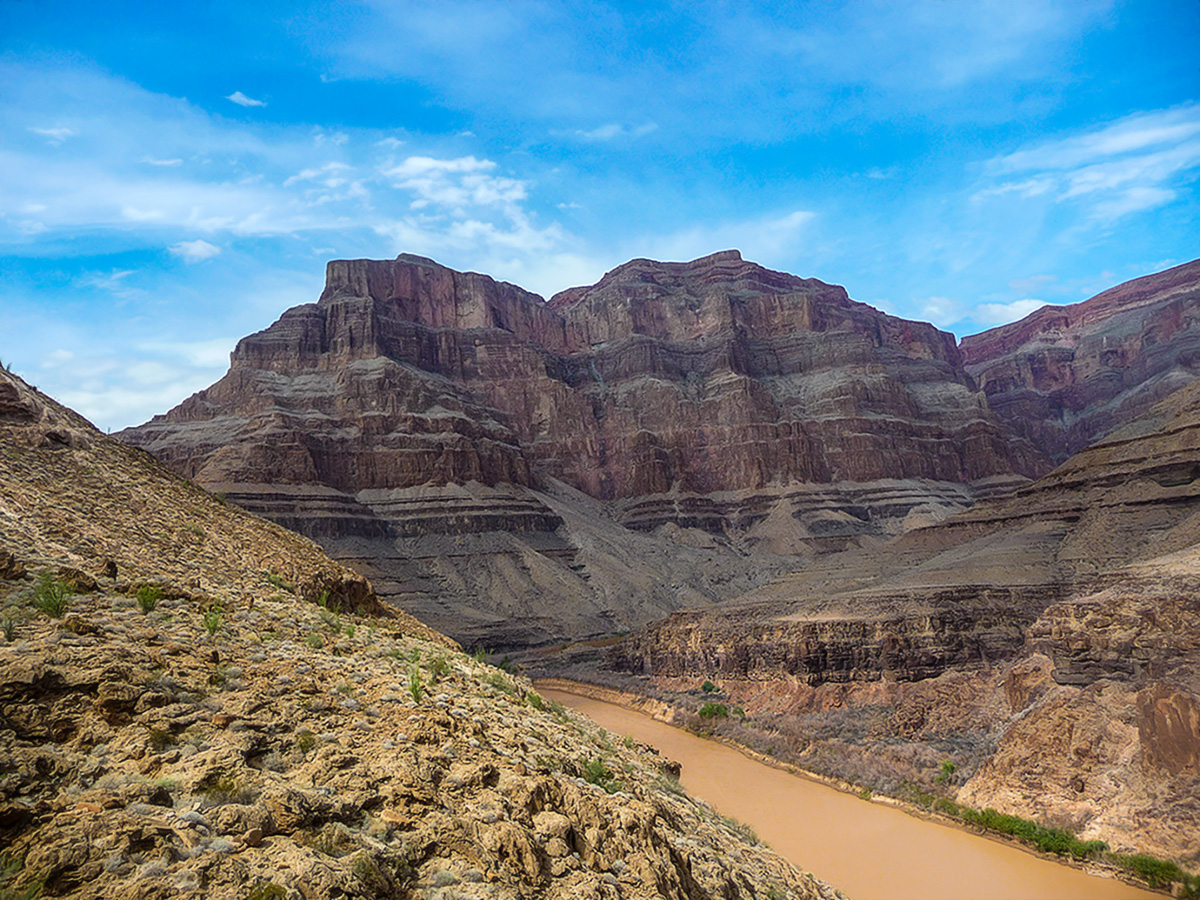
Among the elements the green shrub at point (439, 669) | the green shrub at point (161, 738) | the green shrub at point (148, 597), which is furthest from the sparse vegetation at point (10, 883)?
the green shrub at point (439, 669)

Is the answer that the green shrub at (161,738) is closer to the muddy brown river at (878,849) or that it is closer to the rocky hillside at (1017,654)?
the muddy brown river at (878,849)

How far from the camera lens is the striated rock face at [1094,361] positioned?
138 metres

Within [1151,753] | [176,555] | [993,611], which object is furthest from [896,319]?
[176,555]

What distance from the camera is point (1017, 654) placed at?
33.4m

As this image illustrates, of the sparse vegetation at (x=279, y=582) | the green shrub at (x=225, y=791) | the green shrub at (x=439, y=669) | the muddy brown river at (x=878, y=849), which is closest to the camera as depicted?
the green shrub at (x=225, y=791)

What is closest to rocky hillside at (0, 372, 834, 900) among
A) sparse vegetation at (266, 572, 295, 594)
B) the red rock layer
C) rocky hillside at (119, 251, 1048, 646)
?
sparse vegetation at (266, 572, 295, 594)

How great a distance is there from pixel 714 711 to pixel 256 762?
119ft

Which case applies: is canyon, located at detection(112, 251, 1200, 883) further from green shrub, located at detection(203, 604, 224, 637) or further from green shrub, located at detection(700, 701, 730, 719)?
green shrub, located at detection(203, 604, 224, 637)

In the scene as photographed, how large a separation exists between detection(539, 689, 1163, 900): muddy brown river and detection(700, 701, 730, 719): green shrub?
313 inches

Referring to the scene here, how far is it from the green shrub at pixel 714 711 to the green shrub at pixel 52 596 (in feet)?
117

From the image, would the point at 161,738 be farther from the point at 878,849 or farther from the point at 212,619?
the point at 878,849

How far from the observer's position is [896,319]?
174750 mm

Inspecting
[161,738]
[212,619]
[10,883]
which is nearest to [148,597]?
[212,619]

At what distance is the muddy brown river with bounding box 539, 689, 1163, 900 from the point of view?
1845cm
